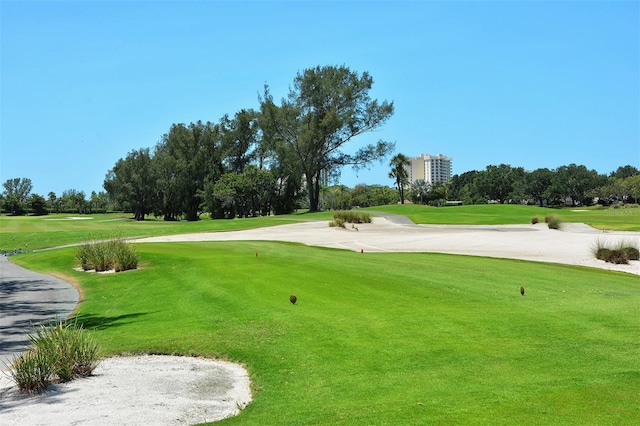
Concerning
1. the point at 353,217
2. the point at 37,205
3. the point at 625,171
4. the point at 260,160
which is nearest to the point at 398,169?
the point at 260,160

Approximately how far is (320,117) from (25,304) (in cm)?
5688

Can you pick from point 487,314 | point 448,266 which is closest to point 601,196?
point 448,266

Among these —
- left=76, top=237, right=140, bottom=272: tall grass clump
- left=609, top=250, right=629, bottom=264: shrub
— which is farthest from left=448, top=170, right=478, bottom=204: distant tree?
left=76, top=237, right=140, bottom=272: tall grass clump

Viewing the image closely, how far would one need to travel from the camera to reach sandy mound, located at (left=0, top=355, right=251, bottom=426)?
18.3 feet

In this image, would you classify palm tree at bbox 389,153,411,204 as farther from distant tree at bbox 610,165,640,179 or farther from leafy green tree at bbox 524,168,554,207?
distant tree at bbox 610,165,640,179

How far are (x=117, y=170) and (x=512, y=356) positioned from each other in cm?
9413

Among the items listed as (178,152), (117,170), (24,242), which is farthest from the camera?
(117,170)

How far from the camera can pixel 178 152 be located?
276ft

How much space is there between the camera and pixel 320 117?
68.5 meters

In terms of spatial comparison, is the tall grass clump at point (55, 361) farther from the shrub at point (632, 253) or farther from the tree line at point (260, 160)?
the tree line at point (260, 160)

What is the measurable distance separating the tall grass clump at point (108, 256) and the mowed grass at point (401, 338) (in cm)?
416

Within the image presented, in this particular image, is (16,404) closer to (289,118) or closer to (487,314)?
(487,314)

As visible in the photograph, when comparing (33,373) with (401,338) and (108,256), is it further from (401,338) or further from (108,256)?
→ (108,256)

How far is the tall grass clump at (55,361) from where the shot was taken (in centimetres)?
667
